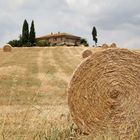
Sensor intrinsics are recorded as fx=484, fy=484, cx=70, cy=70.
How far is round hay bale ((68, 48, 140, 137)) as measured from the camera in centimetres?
809

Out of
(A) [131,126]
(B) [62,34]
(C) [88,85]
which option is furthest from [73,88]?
(B) [62,34]

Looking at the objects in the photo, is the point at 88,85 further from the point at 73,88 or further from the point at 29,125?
the point at 29,125

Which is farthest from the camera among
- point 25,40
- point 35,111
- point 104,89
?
point 25,40

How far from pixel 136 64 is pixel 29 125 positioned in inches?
124

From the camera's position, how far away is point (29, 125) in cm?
590

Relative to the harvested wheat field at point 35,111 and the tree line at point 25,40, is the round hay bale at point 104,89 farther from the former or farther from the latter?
the tree line at point 25,40

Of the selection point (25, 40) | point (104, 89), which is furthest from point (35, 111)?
point (25, 40)

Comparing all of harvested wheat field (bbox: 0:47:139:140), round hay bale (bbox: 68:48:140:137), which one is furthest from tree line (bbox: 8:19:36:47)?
round hay bale (bbox: 68:48:140:137)

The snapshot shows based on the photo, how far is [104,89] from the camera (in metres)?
8.38

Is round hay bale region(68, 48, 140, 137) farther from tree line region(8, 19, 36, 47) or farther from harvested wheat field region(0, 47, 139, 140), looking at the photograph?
tree line region(8, 19, 36, 47)

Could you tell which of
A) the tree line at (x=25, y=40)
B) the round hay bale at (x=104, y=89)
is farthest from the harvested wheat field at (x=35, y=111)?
the tree line at (x=25, y=40)

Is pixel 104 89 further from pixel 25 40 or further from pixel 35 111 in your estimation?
pixel 25 40

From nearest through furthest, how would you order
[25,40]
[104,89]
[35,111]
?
[104,89]
[35,111]
[25,40]

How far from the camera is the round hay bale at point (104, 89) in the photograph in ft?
26.6
